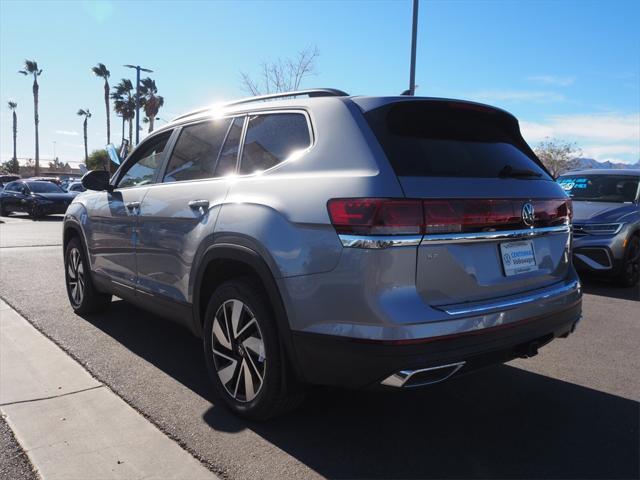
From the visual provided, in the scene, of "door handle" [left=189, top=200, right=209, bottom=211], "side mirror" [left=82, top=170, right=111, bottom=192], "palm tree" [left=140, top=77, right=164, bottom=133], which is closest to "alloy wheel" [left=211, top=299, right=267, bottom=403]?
"door handle" [left=189, top=200, right=209, bottom=211]

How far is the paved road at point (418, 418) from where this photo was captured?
2.71 meters

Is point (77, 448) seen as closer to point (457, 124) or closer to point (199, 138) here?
point (199, 138)

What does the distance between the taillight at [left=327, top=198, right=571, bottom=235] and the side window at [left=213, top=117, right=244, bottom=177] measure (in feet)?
3.67

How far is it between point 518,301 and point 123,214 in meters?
3.16

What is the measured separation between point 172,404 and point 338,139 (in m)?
1.99

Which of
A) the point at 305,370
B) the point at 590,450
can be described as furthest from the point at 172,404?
the point at 590,450

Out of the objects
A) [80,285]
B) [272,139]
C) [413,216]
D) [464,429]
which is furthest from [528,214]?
[80,285]

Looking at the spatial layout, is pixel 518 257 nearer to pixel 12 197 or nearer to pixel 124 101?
pixel 12 197

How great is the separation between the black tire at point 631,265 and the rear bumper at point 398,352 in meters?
5.25

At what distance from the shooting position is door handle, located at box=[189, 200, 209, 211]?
337cm

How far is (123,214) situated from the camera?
4418 millimetres

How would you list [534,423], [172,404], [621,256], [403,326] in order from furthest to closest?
[621,256], [172,404], [534,423], [403,326]

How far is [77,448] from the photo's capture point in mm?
2867

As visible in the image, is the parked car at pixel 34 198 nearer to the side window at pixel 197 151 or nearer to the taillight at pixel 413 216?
the side window at pixel 197 151
